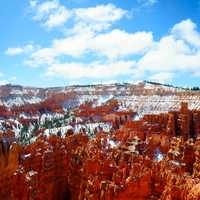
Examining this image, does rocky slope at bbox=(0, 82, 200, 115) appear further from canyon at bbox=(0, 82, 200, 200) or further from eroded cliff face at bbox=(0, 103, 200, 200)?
eroded cliff face at bbox=(0, 103, 200, 200)

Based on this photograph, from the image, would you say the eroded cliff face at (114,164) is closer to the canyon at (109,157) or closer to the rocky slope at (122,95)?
the canyon at (109,157)

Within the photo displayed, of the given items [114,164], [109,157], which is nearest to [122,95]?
[109,157]

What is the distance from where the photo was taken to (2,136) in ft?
228

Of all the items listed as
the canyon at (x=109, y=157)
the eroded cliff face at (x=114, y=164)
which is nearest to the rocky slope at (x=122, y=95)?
the canyon at (x=109, y=157)

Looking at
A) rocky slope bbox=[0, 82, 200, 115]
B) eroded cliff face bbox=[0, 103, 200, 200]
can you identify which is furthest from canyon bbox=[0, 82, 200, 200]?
rocky slope bbox=[0, 82, 200, 115]

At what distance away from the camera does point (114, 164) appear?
55812 mm

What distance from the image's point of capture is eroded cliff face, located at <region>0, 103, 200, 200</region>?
50.1m

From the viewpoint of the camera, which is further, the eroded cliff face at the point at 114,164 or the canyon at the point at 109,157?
the canyon at the point at 109,157

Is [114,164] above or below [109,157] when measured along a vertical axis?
below

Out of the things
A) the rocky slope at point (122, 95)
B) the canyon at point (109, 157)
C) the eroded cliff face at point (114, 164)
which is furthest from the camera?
the rocky slope at point (122, 95)

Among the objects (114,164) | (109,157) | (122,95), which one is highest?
(122,95)

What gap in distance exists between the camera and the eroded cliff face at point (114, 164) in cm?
5012

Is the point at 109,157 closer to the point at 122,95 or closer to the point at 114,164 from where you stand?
the point at 114,164

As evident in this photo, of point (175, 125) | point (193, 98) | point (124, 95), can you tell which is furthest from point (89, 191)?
point (124, 95)
